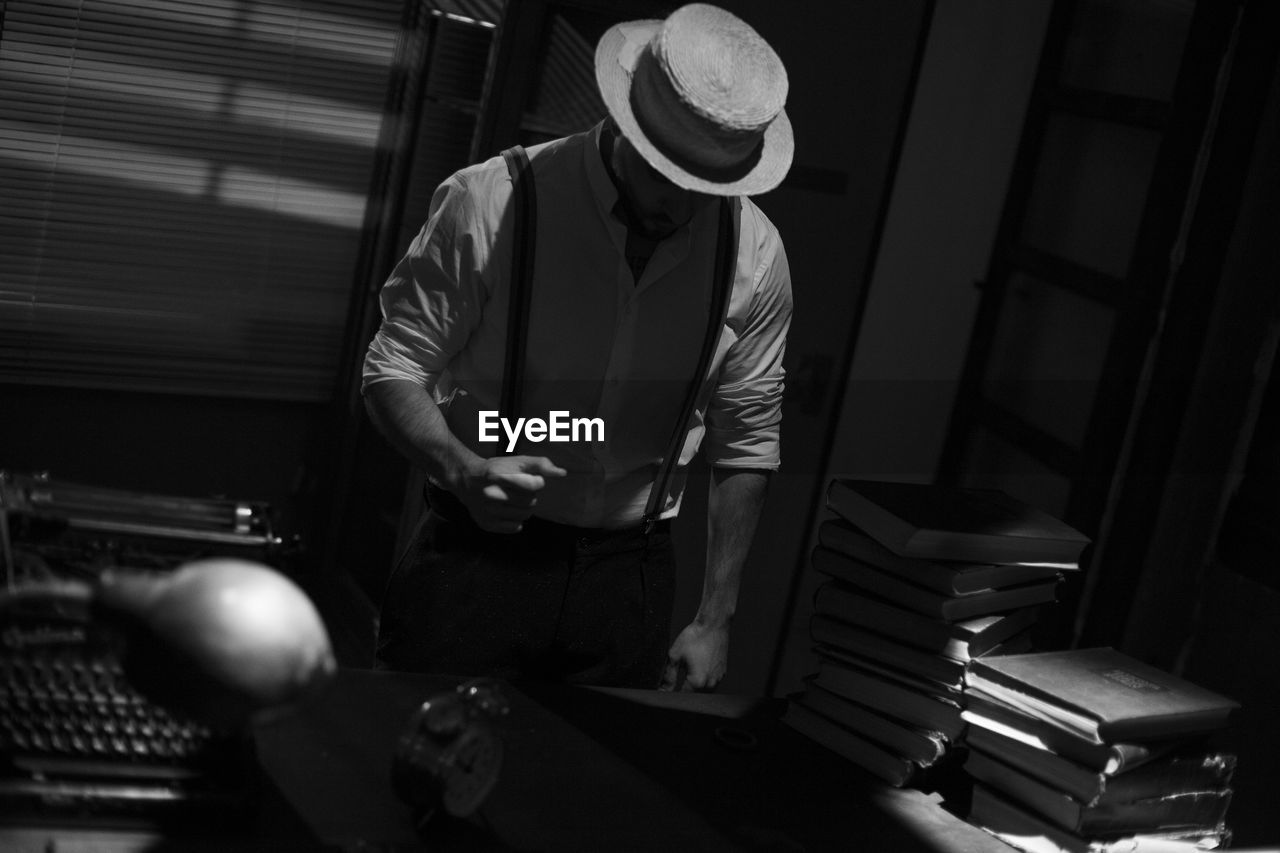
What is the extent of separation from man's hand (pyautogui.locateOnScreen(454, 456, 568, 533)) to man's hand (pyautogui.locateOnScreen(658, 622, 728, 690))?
1.39ft

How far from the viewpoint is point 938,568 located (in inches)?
73.3

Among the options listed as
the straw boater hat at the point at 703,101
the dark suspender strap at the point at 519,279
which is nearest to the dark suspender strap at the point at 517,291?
the dark suspender strap at the point at 519,279

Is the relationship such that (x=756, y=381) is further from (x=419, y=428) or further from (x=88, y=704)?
(x=88, y=704)

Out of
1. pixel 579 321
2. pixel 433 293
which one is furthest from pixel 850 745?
pixel 433 293

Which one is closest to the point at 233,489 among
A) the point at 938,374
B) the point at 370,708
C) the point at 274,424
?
the point at 274,424

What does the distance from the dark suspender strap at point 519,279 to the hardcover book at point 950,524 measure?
0.55m

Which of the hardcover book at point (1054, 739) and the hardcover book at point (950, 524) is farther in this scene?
the hardcover book at point (950, 524)

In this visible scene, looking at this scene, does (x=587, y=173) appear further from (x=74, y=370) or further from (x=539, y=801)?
(x=74, y=370)

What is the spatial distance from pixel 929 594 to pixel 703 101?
2.52 feet

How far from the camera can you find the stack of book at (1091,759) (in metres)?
1.69

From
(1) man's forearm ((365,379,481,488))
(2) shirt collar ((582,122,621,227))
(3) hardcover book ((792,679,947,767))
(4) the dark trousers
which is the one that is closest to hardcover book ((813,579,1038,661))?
(3) hardcover book ((792,679,947,767))

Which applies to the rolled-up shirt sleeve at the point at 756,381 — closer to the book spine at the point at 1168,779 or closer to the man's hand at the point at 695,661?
the man's hand at the point at 695,661

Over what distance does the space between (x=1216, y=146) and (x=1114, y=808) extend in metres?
1.90
